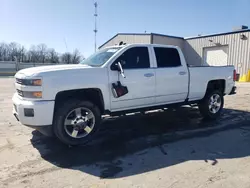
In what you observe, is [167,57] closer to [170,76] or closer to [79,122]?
[170,76]

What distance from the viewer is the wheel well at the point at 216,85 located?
22.2 ft

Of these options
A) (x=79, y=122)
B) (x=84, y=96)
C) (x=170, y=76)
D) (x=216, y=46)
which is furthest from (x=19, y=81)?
(x=216, y=46)

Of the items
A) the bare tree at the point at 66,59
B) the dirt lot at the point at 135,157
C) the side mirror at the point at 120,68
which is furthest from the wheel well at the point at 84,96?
the bare tree at the point at 66,59

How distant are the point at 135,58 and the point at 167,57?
39.7 inches

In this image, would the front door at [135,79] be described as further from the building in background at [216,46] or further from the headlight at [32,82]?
the building in background at [216,46]

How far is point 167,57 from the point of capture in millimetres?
5805

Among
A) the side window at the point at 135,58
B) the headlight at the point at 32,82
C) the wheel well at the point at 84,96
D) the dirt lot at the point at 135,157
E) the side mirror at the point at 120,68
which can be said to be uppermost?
the side window at the point at 135,58

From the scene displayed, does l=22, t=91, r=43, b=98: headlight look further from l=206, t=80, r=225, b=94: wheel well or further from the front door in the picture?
l=206, t=80, r=225, b=94: wheel well

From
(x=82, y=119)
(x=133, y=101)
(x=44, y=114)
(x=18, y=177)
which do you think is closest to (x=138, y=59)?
(x=133, y=101)

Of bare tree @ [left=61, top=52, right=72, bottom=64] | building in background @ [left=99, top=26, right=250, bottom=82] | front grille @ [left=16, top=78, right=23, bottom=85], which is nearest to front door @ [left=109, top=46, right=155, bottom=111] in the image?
front grille @ [left=16, top=78, right=23, bottom=85]

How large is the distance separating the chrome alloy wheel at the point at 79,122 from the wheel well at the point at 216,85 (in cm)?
381

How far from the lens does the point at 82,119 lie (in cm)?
461

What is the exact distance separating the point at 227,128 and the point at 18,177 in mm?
4893

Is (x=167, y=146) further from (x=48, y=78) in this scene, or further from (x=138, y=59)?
(x=48, y=78)
